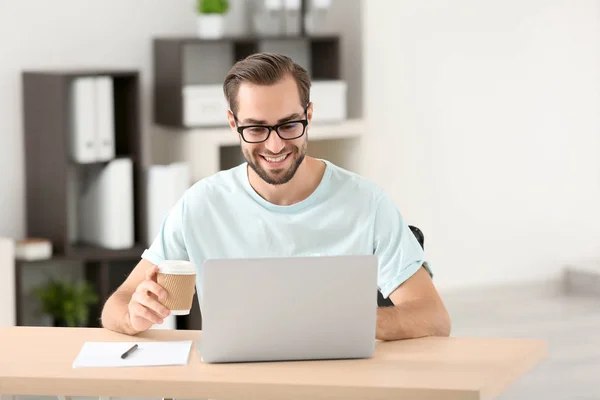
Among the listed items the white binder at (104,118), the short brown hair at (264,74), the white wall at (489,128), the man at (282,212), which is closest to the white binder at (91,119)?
the white binder at (104,118)

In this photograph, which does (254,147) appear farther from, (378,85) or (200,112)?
(378,85)

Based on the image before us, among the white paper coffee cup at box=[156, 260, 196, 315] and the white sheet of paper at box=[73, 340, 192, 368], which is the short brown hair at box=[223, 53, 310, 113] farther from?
the white sheet of paper at box=[73, 340, 192, 368]

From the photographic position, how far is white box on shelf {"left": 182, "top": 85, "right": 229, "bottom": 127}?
5.22m

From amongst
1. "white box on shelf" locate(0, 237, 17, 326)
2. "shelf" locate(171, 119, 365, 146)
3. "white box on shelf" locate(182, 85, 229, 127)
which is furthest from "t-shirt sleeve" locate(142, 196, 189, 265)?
"white box on shelf" locate(182, 85, 229, 127)

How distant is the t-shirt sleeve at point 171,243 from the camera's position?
278 centimetres

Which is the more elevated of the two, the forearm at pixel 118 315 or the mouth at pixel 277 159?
the mouth at pixel 277 159

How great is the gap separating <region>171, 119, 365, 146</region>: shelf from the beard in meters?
2.49

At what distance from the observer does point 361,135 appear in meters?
5.79

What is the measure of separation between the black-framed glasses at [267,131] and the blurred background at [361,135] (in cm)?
230

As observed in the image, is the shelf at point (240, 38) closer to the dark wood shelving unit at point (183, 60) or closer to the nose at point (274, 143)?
the dark wood shelving unit at point (183, 60)

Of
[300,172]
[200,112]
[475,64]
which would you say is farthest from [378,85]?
[300,172]

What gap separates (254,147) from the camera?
8.62ft

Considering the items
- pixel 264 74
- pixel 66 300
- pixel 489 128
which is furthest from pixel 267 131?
pixel 489 128

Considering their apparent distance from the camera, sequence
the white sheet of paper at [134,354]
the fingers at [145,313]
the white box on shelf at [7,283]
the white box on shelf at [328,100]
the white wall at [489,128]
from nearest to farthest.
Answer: the white sheet of paper at [134,354] < the fingers at [145,313] < the white box on shelf at [7,283] < the white box on shelf at [328,100] < the white wall at [489,128]
